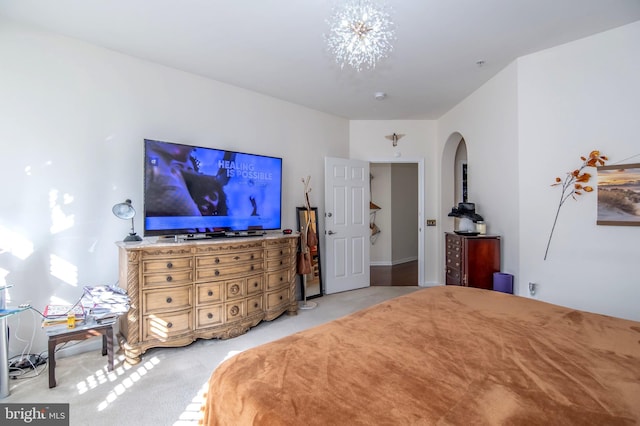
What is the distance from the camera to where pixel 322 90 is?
3795 mm

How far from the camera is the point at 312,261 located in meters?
4.35

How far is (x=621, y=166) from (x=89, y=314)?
180 inches

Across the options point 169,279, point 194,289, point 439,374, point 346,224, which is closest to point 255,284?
point 194,289

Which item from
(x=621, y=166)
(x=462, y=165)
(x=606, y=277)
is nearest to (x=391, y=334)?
(x=606, y=277)

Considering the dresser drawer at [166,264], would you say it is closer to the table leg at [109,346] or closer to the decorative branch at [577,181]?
the table leg at [109,346]

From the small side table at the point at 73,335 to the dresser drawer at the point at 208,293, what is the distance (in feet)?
2.24

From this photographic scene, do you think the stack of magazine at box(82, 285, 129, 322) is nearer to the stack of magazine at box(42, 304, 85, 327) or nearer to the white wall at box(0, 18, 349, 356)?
the stack of magazine at box(42, 304, 85, 327)

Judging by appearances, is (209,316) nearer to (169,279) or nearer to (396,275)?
(169,279)

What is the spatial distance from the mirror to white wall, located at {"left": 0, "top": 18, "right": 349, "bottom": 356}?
1674 mm

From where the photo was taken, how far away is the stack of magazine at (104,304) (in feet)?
7.71

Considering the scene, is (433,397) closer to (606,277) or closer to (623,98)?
(606,277)

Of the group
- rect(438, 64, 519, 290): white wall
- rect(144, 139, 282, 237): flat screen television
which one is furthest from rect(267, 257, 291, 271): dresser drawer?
rect(438, 64, 519, 290): white wall

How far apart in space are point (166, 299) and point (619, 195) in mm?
3990

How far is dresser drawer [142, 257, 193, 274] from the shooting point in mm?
2479
